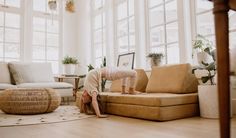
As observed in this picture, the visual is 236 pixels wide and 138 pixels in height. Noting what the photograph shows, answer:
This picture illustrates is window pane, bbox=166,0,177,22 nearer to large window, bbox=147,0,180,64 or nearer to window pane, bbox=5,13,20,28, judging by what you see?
large window, bbox=147,0,180,64

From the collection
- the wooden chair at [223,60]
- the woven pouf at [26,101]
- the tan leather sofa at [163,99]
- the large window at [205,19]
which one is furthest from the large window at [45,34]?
the wooden chair at [223,60]

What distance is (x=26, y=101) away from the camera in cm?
321

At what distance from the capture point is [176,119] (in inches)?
105

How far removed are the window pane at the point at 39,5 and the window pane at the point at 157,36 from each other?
10.5 ft

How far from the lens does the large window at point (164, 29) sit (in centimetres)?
406

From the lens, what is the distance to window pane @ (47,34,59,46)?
6238 mm

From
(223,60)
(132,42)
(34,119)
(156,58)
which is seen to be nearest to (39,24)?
(132,42)

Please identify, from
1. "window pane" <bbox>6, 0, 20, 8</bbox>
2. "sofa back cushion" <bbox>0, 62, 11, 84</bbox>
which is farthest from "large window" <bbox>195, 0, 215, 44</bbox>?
"window pane" <bbox>6, 0, 20, 8</bbox>

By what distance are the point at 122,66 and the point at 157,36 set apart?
38.5 inches

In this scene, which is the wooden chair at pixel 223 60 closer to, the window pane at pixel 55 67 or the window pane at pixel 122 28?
the window pane at pixel 122 28

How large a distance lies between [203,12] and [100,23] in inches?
119

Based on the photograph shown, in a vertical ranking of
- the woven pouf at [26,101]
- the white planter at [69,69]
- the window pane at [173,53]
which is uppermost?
the window pane at [173,53]

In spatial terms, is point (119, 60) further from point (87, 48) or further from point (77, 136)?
point (77, 136)

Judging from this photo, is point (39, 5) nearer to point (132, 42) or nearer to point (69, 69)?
→ point (69, 69)
